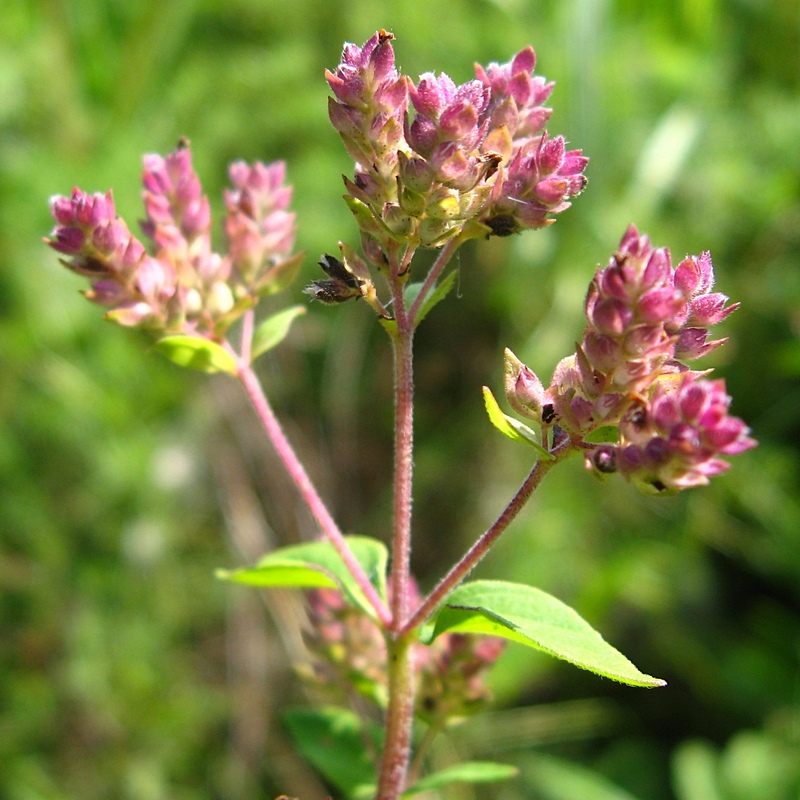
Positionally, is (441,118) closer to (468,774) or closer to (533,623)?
(533,623)

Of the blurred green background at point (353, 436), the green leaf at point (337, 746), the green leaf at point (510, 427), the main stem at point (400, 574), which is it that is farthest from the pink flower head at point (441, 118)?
Result: the blurred green background at point (353, 436)

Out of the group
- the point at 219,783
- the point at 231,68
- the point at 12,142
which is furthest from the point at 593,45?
the point at 219,783

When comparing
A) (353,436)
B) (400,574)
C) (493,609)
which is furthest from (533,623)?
(353,436)

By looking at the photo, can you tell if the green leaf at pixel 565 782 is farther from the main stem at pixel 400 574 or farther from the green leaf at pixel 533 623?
the green leaf at pixel 533 623

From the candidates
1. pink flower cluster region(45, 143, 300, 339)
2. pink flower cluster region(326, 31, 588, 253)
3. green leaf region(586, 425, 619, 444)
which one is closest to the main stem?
pink flower cluster region(326, 31, 588, 253)

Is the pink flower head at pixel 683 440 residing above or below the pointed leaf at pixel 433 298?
below

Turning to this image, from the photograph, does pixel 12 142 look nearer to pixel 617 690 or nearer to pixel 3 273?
pixel 3 273

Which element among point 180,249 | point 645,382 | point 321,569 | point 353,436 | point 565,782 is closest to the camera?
point 645,382
